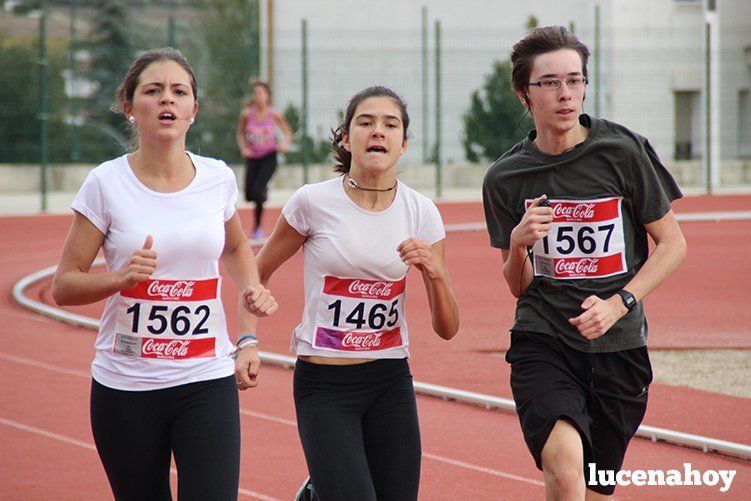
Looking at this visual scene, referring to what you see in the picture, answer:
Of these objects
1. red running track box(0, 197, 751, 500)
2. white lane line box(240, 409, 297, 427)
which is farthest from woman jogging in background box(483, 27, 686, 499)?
white lane line box(240, 409, 297, 427)

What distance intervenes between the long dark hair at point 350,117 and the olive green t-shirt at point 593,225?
1.76ft

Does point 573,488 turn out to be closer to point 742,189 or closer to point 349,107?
point 349,107

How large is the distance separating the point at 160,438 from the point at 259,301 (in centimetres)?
55

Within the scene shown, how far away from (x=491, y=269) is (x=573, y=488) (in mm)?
10343

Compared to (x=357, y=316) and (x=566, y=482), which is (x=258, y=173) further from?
(x=566, y=482)

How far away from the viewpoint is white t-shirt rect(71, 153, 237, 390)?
3838 millimetres

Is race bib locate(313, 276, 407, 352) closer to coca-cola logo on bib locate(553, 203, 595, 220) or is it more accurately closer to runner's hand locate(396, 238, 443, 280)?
runner's hand locate(396, 238, 443, 280)

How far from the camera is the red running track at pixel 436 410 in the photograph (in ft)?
20.0

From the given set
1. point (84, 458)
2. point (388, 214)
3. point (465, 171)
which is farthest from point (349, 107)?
point (465, 171)

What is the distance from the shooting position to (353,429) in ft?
13.7

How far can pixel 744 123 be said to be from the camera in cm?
2902

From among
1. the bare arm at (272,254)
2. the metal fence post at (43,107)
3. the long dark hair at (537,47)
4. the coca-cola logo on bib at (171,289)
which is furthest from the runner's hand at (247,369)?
the metal fence post at (43,107)

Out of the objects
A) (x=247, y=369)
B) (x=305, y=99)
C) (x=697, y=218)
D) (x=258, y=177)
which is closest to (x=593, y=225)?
(x=247, y=369)

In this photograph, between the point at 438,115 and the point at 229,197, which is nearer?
the point at 229,197
